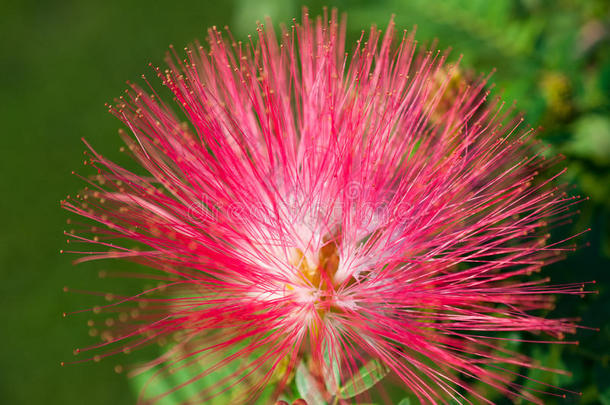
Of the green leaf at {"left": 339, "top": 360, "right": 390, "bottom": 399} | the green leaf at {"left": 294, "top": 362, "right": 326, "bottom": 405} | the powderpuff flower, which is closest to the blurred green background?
the powderpuff flower

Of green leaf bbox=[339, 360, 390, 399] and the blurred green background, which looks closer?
green leaf bbox=[339, 360, 390, 399]

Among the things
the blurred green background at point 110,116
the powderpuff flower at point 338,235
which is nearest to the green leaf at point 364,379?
the powderpuff flower at point 338,235

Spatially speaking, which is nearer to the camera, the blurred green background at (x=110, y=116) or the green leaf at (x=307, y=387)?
the green leaf at (x=307, y=387)

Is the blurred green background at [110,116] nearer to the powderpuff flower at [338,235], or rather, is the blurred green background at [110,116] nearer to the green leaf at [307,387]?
the powderpuff flower at [338,235]

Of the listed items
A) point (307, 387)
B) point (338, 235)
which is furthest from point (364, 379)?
point (338, 235)

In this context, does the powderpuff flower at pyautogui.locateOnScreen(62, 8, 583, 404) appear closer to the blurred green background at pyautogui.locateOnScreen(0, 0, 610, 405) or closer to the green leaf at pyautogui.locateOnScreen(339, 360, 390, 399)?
the green leaf at pyautogui.locateOnScreen(339, 360, 390, 399)

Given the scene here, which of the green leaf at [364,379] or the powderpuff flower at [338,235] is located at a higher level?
the powderpuff flower at [338,235]

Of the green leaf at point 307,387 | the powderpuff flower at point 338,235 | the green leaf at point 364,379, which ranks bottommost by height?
the green leaf at point 307,387
